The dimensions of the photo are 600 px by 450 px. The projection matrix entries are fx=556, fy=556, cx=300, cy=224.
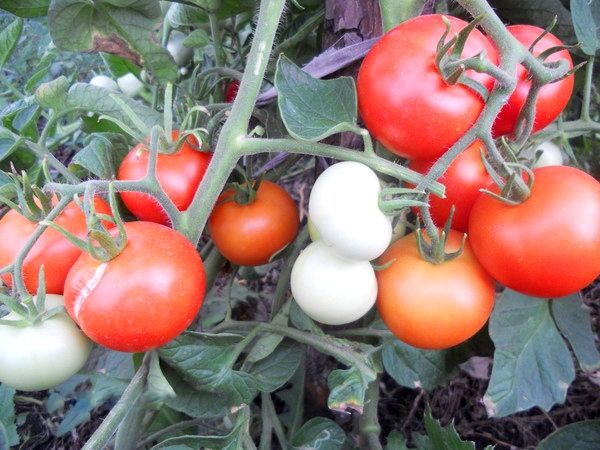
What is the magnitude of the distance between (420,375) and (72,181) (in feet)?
1.97

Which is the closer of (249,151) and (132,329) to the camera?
(132,329)

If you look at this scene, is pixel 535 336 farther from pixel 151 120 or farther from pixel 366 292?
pixel 151 120

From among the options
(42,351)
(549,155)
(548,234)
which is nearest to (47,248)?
(42,351)

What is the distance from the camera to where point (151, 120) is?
84cm

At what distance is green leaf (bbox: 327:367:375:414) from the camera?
26.2 inches

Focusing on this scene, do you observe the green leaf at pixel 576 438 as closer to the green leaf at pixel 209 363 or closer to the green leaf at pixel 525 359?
the green leaf at pixel 525 359

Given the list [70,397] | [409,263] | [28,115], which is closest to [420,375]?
[409,263]

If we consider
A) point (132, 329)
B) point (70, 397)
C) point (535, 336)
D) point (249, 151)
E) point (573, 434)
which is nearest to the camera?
point (132, 329)

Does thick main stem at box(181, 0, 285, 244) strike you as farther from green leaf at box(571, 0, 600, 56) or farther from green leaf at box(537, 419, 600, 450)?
green leaf at box(537, 419, 600, 450)

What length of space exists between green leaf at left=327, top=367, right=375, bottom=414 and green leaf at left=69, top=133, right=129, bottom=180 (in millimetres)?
411

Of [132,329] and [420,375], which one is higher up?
[132,329]

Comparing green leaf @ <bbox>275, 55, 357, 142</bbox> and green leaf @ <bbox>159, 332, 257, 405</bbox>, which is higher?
green leaf @ <bbox>275, 55, 357, 142</bbox>

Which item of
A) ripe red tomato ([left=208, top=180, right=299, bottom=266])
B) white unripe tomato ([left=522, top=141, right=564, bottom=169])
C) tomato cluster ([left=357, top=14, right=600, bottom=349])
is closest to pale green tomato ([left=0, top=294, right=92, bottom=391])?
ripe red tomato ([left=208, top=180, right=299, bottom=266])

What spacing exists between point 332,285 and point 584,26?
50 cm
